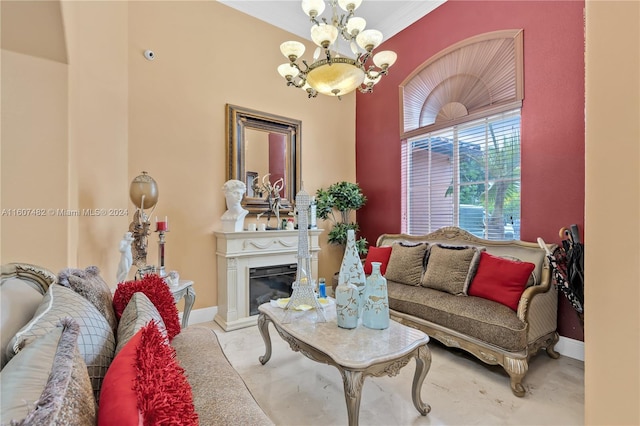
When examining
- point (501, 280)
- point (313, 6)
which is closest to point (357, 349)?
point (501, 280)

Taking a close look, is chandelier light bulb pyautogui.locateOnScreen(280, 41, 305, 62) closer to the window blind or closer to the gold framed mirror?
the gold framed mirror

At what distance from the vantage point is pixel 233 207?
3.35 m

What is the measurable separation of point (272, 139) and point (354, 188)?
139 cm

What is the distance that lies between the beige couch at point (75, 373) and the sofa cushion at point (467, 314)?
179cm

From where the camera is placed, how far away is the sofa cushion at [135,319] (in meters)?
1.06

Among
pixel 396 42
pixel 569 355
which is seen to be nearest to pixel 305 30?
pixel 396 42

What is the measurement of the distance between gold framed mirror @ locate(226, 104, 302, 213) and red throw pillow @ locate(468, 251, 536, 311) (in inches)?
96.8

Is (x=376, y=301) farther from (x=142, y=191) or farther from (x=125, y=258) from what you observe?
(x=142, y=191)

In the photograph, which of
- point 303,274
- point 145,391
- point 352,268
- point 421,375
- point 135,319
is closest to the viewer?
point 145,391

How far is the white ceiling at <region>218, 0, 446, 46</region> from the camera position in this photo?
3627 mm

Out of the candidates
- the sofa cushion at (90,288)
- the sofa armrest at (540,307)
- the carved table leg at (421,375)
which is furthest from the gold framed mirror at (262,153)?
the sofa armrest at (540,307)

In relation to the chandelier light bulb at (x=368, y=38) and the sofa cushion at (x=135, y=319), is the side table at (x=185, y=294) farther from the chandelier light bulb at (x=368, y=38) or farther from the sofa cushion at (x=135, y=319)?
the chandelier light bulb at (x=368, y=38)

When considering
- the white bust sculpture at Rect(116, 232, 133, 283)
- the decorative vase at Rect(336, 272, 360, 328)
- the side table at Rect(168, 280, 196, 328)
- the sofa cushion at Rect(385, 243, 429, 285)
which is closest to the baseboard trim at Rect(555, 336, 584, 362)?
the sofa cushion at Rect(385, 243, 429, 285)

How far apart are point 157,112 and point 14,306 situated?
8.91 feet
